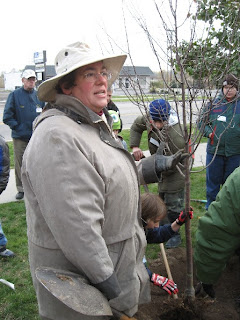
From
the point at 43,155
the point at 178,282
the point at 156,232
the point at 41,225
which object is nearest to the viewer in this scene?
the point at 43,155

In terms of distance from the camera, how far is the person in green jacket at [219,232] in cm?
212

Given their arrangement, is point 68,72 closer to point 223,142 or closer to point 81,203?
point 81,203

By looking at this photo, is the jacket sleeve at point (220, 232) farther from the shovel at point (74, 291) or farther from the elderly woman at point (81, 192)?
the shovel at point (74, 291)

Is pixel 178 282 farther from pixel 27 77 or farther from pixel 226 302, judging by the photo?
pixel 27 77

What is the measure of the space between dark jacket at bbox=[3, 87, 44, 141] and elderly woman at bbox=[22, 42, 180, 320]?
164 inches

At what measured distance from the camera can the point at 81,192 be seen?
1.46 metres

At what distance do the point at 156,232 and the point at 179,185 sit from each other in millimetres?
1420

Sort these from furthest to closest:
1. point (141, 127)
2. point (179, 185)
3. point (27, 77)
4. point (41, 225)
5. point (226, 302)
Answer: point (27, 77) < point (141, 127) < point (179, 185) < point (226, 302) < point (41, 225)

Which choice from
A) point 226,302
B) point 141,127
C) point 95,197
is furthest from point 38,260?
point 141,127

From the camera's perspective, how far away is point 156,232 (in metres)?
2.64

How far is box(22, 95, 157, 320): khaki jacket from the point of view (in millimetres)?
1446

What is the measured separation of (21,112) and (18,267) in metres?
3.05

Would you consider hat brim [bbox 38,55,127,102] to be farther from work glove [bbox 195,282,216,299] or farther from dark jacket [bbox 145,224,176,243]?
work glove [bbox 195,282,216,299]

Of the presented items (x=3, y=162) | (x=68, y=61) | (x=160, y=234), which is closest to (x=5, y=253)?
(x=3, y=162)
